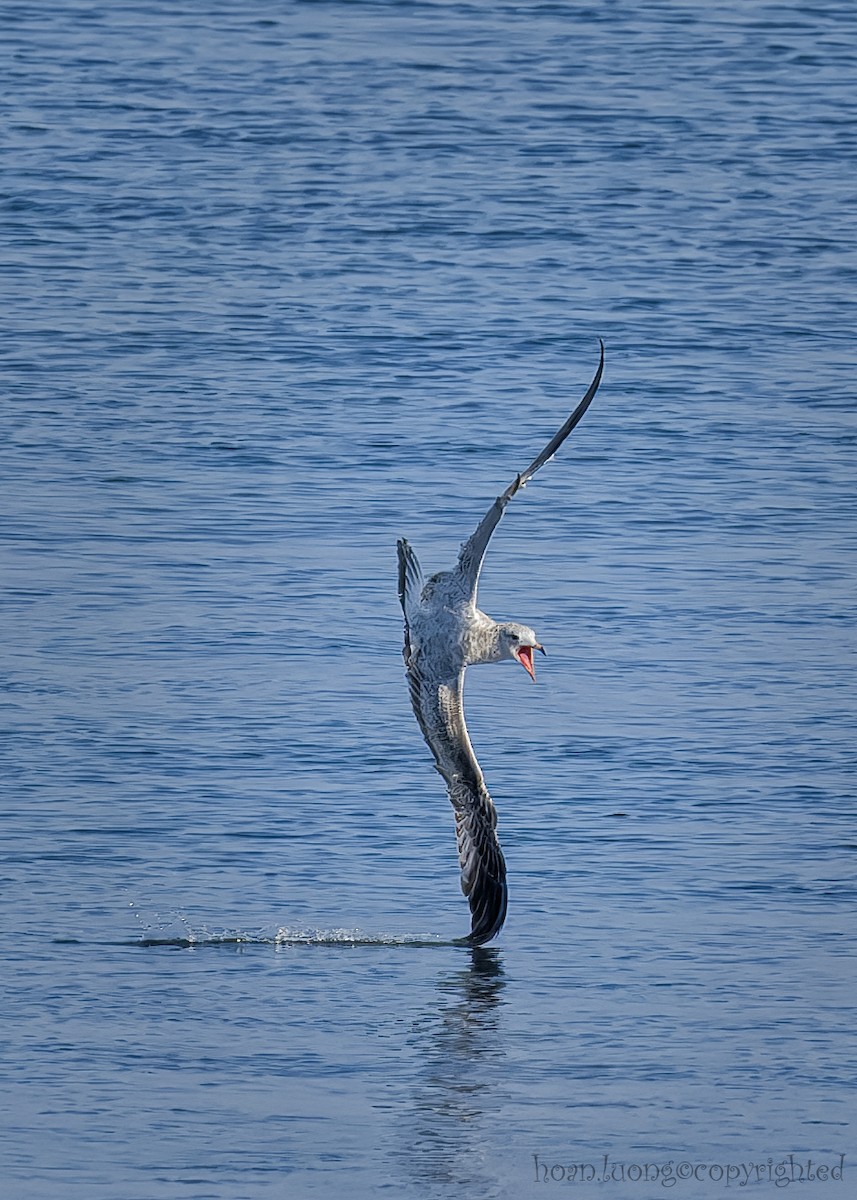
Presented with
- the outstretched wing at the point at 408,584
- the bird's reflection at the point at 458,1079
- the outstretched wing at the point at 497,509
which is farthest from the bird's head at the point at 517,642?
the bird's reflection at the point at 458,1079

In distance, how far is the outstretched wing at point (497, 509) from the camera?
12.5 metres

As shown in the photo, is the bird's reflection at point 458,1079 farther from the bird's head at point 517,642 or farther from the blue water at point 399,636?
the bird's head at point 517,642

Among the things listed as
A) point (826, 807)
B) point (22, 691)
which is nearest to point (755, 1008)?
point (826, 807)

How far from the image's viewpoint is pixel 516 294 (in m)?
27.3

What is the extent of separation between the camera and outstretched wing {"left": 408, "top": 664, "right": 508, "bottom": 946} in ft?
42.0

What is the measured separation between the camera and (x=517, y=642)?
13391mm

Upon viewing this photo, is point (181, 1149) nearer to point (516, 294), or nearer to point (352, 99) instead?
point (516, 294)
